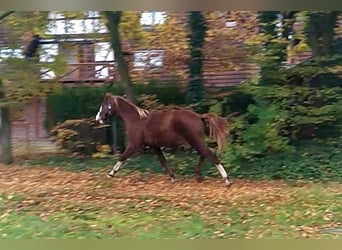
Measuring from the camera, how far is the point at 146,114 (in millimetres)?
5797

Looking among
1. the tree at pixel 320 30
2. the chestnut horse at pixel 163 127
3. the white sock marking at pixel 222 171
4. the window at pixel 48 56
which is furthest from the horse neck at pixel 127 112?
the tree at pixel 320 30

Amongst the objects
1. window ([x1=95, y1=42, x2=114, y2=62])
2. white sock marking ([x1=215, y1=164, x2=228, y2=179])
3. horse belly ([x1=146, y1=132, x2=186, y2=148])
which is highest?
window ([x1=95, y1=42, x2=114, y2=62])

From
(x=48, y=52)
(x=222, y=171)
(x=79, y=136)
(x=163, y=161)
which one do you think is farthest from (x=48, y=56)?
(x=222, y=171)

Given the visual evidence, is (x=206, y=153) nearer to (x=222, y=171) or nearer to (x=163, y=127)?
(x=222, y=171)

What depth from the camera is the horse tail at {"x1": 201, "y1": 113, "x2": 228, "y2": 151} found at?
5777 millimetres

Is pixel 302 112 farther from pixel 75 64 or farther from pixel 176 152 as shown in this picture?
pixel 75 64

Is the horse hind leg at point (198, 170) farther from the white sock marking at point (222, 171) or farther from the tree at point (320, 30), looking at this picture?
the tree at point (320, 30)

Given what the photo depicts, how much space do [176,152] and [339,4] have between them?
165 cm

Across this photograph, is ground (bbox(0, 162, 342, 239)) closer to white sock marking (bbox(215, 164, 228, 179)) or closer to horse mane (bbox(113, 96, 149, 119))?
white sock marking (bbox(215, 164, 228, 179))

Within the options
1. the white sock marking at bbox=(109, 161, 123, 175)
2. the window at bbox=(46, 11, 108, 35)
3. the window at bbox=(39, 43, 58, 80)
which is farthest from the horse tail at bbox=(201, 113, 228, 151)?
the window at bbox=(39, 43, 58, 80)

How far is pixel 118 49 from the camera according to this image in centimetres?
577

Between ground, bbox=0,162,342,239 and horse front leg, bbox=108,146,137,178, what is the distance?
4 centimetres

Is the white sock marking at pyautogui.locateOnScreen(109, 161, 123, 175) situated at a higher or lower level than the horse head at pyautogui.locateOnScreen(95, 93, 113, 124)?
lower

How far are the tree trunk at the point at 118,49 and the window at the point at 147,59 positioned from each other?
0.10 metres
